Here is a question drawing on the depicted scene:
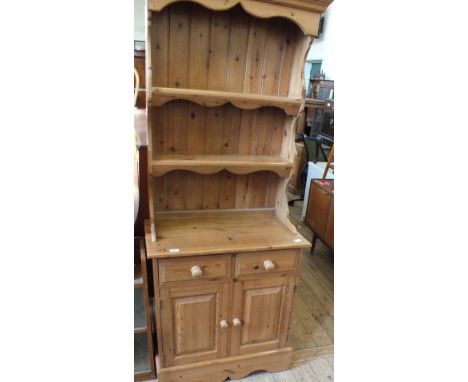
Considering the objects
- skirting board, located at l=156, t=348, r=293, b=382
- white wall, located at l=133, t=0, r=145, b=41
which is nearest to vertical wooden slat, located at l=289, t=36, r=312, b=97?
skirting board, located at l=156, t=348, r=293, b=382

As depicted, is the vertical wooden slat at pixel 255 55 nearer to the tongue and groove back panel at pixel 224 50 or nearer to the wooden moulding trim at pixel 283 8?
the tongue and groove back panel at pixel 224 50

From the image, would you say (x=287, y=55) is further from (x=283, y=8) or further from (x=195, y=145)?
(x=195, y=145)

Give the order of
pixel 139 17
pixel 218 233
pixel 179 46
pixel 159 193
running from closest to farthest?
pixel 179 46, pixel 218 233, pixel 159 193, pixel 139 17

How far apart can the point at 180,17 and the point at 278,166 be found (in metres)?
0.82

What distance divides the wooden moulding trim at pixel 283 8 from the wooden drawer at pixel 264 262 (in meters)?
1.04

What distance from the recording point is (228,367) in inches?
59.7

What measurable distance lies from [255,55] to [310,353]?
1.72 metres

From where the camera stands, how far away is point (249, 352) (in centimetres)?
154

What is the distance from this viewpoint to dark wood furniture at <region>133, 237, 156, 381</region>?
4.47ft

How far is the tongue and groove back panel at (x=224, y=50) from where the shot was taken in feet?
4.30

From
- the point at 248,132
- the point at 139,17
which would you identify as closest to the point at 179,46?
the point at 248,132

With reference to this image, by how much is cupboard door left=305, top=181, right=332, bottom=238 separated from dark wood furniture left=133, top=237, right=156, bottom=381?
5.43 ft
